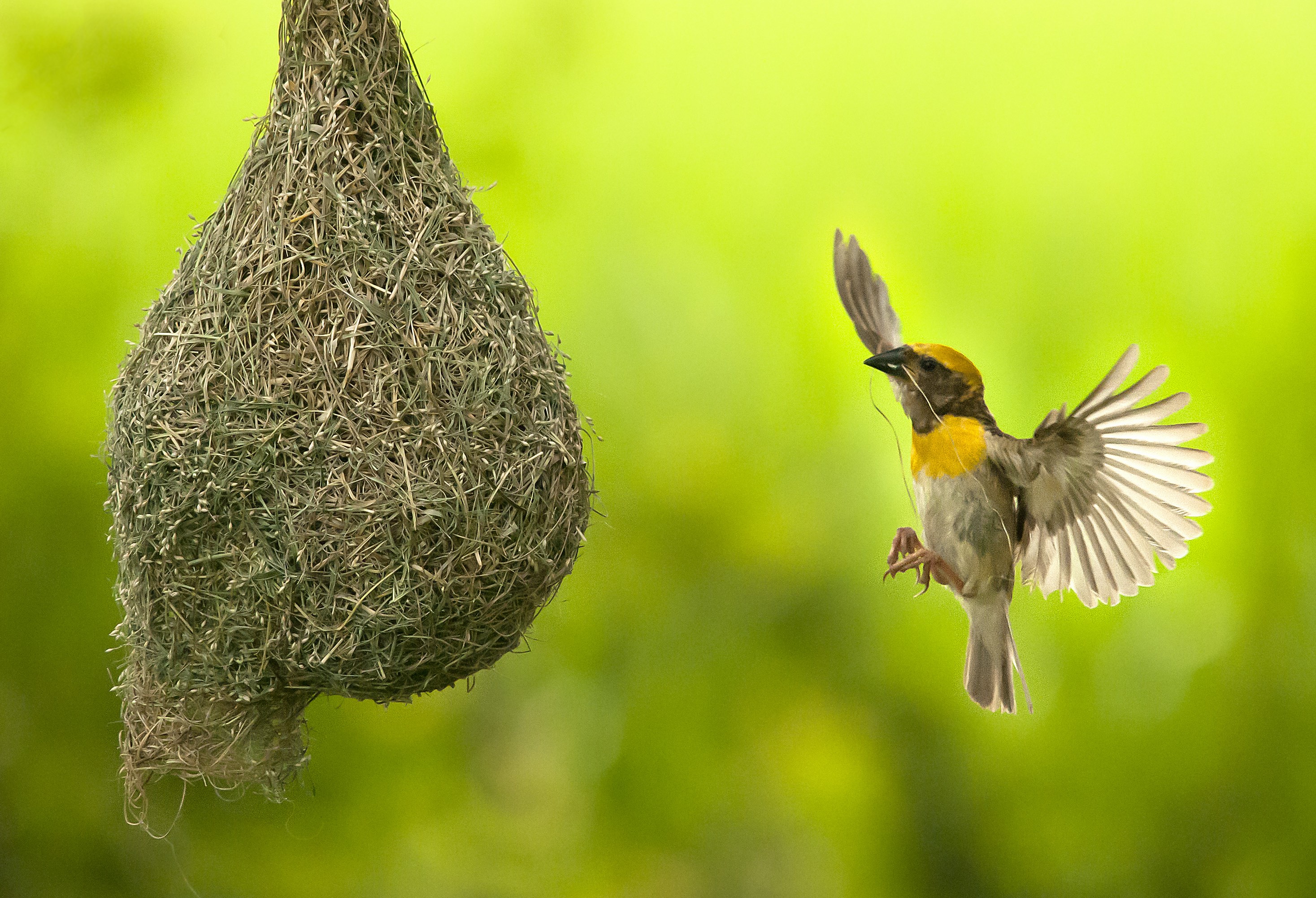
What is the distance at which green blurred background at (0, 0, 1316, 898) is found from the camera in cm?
172

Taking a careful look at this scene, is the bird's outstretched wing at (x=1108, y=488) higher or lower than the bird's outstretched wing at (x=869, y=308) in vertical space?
lower

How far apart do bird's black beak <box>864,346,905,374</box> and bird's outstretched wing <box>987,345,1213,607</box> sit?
138mm

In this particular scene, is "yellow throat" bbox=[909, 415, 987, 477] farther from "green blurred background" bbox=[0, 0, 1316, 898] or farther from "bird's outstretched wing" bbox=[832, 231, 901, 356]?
"green blurred background" bbox=[0, 0, 1316, 898]

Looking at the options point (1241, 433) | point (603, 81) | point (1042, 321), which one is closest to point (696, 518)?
point (1042, 321)

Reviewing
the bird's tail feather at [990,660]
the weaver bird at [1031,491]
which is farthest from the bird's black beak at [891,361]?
the bird's tail feather at [990,660]

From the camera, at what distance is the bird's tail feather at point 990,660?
1447 millimetres

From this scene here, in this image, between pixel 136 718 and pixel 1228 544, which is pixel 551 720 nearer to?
pixel 136 718

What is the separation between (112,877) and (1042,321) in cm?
175

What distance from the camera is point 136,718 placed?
1279 mm

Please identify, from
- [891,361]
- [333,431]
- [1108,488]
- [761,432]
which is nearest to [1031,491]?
[1108,488]

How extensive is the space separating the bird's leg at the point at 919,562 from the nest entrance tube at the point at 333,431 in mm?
427

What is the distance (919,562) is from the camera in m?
1.39

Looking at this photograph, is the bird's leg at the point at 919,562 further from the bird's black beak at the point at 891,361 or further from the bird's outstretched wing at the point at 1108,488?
the bird's black beak at the point at 891,361

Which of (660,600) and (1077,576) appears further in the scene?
(660,600)
